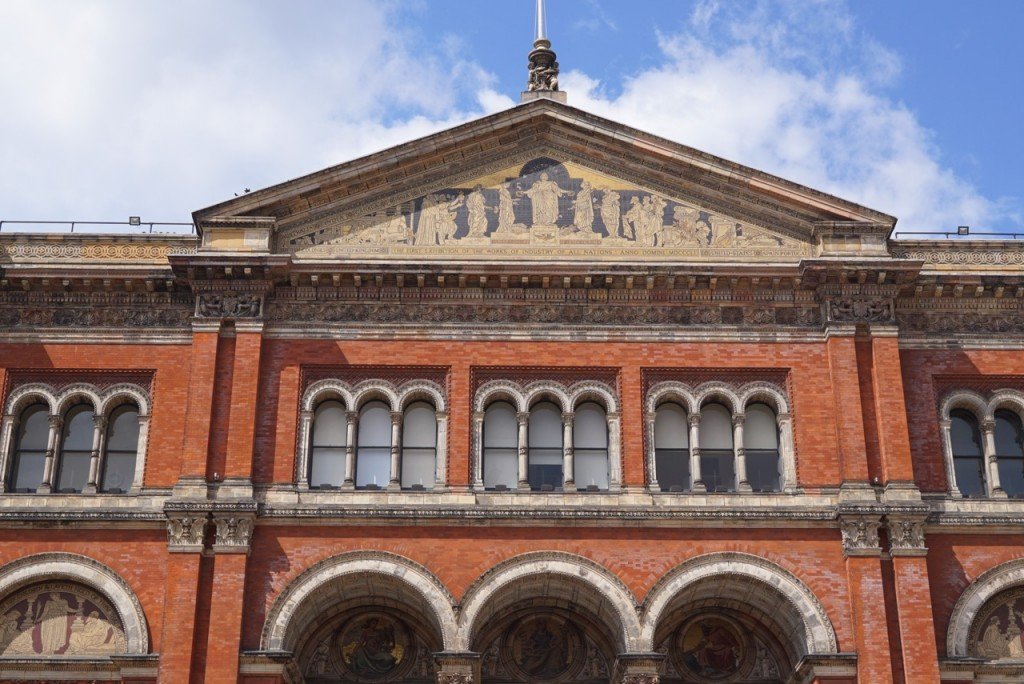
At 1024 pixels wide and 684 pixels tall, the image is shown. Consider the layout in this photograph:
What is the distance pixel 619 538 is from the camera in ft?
92.4

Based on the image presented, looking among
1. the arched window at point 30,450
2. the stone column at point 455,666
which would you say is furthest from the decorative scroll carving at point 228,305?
the stone column at point 455,666

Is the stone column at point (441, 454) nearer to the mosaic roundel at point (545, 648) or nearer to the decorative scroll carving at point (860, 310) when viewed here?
the mosaic roundel at point (545, 648)

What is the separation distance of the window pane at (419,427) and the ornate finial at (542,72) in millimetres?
7360

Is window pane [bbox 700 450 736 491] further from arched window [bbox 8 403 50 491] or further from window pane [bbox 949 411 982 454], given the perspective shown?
arched window [bbox 8 403 50 491]

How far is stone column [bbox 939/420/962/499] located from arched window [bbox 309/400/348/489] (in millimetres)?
11887

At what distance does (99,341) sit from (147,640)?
20.8ft

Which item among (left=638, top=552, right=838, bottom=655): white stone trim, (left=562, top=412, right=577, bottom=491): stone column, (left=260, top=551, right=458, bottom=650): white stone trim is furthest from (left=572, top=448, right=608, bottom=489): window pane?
(left=260, top=551, right=458, bottom=650): white stone trim

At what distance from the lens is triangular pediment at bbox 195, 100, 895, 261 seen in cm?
3059

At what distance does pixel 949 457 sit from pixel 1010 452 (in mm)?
1521

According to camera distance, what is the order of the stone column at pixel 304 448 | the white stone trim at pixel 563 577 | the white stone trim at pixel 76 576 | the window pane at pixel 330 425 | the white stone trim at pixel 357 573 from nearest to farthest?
the white stone trim at pixel 357 573 < the white stone trim at pixel 563 577 < the white stone trim at pixel 76 576 < the stone column at pixel 304 448 < the window pane at pixel 330 425

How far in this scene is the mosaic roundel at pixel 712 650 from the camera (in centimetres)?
2975

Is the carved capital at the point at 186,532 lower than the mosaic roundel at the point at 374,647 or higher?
higher

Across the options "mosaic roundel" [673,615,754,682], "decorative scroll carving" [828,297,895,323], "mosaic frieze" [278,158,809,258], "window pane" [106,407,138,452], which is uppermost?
"mosaic frieze" [278,158,809,258]

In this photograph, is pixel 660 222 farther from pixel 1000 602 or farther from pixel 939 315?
pixel 1000 602
